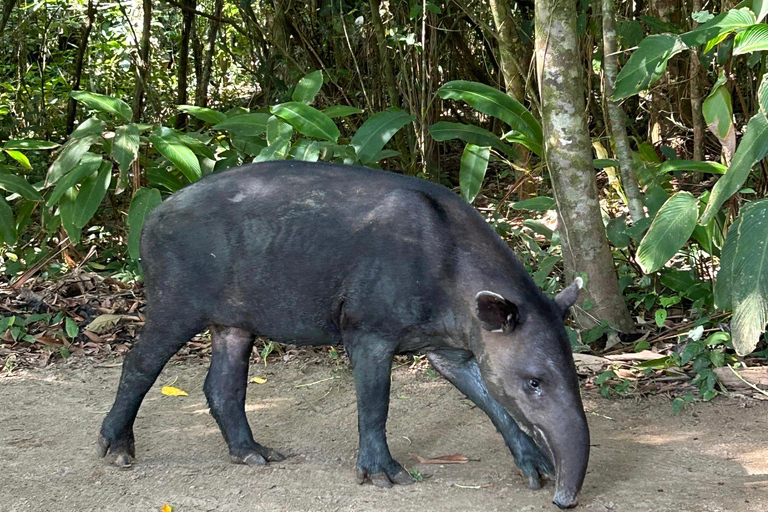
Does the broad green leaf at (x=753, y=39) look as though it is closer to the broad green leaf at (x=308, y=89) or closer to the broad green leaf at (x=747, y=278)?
the broad green leaf at (x=747, y=278)

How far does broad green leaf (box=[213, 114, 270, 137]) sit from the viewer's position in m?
6.40

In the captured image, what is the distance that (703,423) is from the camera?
501 centimetres

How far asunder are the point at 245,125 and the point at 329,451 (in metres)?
2.64

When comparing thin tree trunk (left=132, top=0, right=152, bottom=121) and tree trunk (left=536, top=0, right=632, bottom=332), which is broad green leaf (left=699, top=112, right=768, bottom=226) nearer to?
tree trunk (left=536, top=0, right=632, bottom=332)

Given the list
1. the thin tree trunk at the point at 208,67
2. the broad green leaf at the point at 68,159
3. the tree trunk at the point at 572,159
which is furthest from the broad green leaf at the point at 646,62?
the thin tree trunk at the point at 208,67

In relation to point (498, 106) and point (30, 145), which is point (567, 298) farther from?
point (30, 145)

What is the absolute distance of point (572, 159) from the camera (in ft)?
18.8

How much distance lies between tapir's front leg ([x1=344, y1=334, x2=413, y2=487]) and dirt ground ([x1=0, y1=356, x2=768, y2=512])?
0.30ft

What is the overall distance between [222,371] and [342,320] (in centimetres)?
82

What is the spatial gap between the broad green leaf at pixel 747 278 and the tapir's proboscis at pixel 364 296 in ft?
3.50

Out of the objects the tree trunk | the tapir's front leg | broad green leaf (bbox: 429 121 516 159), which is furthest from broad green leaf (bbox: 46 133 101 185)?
the tree trunk

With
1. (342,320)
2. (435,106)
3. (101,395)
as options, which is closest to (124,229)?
(101,395)

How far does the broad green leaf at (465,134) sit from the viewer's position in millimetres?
6605

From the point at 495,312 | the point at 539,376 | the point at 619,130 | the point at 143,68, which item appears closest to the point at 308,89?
the point at 619,130
